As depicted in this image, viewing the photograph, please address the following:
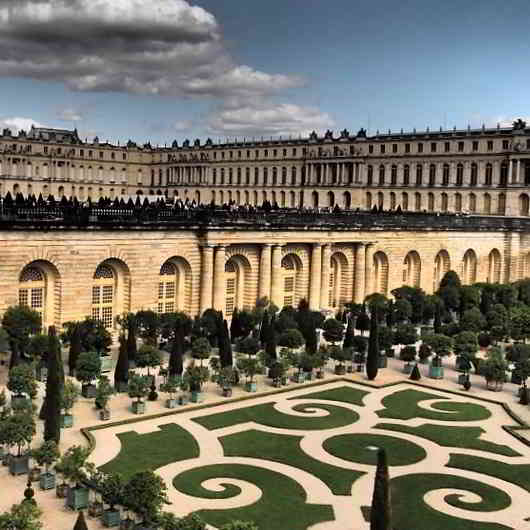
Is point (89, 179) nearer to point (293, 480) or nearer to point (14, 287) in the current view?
point (14, 287)

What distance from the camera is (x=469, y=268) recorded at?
65250 millimetres

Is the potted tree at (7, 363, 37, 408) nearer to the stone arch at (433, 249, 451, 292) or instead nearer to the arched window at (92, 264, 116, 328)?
the arched window at (92, 264, 116, 328)

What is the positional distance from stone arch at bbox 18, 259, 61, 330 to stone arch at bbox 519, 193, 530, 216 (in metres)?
71.4

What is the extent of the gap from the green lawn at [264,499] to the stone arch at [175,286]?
69.3ft

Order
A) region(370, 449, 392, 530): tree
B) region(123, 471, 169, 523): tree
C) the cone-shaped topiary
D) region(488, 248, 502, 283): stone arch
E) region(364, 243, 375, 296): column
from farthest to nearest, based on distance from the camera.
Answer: region(488, 248, 502, 283): stone arch → region(364, 243, 375, 296): column → the cone-shaped topiary → region(123, 471, 169, 523): tree → region(370, 449, 392, 530): tree

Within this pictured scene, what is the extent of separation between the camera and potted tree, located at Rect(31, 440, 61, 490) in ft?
65.6

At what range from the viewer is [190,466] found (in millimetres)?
22328

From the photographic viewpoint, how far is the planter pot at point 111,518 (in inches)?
715

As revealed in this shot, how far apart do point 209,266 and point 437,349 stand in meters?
14.1

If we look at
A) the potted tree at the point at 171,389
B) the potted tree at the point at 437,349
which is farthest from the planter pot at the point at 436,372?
the potted tree at the point at 171,389

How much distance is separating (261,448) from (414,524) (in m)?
6.62

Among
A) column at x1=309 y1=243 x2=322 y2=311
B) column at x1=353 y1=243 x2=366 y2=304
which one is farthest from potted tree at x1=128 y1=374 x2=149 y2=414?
column at x1=353 y1=243 x2=366 y2=304

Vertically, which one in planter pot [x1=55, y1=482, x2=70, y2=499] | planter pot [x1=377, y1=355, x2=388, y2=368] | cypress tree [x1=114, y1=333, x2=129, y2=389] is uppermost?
cypress tree [x1=114, y1=333, x2=129, y2=389]

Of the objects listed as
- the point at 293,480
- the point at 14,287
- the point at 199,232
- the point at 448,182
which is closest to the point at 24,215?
the point at 14,287
